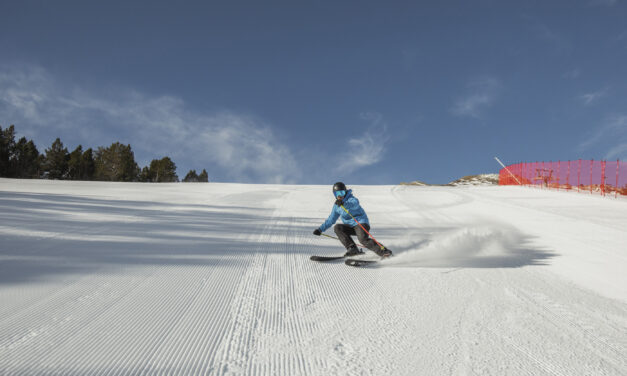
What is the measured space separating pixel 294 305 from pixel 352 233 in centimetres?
276

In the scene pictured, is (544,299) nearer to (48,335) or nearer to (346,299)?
(346,299)

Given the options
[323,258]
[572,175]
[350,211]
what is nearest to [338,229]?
[350,211]

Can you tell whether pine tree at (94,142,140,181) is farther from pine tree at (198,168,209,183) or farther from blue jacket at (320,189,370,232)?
blue jacket at (320,189,370,232)

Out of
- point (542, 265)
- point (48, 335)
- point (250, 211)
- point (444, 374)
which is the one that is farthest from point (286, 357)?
point (250, 211)

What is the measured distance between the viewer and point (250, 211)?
10.6 m

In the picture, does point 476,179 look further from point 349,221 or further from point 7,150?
point 7,150

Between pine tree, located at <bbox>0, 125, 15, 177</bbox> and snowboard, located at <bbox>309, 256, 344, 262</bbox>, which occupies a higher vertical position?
pine tree, located at <bbox>0, 125, 15, 177</bbox>

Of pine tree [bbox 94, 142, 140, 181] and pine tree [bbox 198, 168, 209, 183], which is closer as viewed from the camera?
pine tree [bbox 94, 142, 140, 181]

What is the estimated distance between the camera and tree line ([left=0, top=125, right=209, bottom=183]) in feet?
202

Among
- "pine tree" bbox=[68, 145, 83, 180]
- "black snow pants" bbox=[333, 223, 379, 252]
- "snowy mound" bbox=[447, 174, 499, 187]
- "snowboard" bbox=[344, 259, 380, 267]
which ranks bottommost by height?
"snowboard" bbox=[344, 259, 380, 267]

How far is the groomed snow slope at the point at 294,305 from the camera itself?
238 cm

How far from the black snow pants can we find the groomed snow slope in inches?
14.7

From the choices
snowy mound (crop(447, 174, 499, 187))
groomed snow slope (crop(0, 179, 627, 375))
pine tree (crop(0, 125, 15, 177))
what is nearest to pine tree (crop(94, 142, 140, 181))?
pine tree (crop(0, 125, 15, 177))

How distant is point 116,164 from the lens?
237 ft
